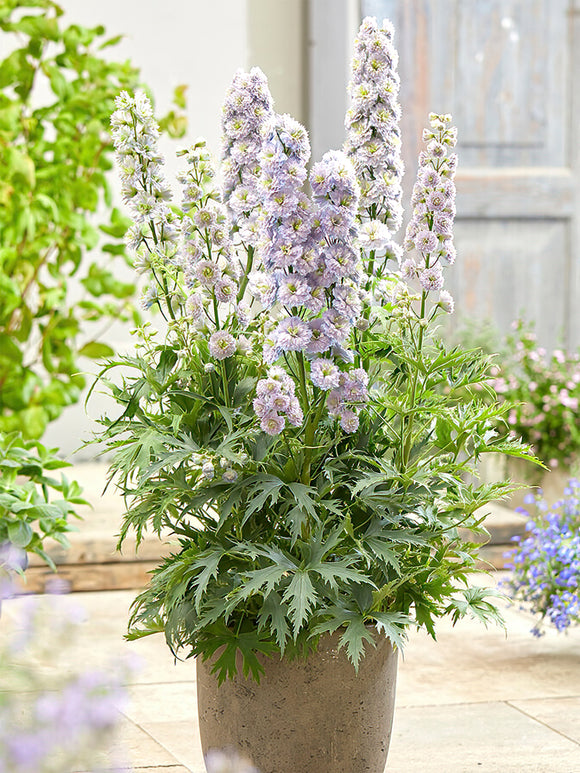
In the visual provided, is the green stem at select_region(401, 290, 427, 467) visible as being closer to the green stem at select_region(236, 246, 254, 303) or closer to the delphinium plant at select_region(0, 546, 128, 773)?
the green stem at select_region(236, 246, 254, 303)

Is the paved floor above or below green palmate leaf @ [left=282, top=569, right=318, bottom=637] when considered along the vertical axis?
below

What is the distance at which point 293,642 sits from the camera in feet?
4.98

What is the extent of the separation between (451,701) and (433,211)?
1.13 meters

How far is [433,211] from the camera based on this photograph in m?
1.52

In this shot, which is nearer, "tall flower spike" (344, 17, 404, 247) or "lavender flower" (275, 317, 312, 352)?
"lavender flower" (275, 317, 312, 352)

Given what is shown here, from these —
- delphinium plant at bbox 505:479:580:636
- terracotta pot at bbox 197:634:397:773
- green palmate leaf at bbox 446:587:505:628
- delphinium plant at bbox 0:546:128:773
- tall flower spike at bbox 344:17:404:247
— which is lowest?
delphinium plant at bbox 505:479:580:636

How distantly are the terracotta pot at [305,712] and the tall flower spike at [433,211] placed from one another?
Answer: 1.65 feet

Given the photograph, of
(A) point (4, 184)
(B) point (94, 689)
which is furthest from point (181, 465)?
(A) point (4, 184)

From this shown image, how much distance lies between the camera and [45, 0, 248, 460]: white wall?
12.4ft

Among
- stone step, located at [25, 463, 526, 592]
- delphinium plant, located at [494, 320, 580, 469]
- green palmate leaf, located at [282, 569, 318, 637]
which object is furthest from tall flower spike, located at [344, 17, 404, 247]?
delphinium plant, located at [494, 320, 580, 469]

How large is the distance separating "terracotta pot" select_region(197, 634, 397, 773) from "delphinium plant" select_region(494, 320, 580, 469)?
1953 mm

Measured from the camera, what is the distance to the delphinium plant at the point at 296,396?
1.46 metres

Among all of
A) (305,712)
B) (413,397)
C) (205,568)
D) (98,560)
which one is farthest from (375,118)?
(98,560)

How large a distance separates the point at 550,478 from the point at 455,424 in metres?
2.07
